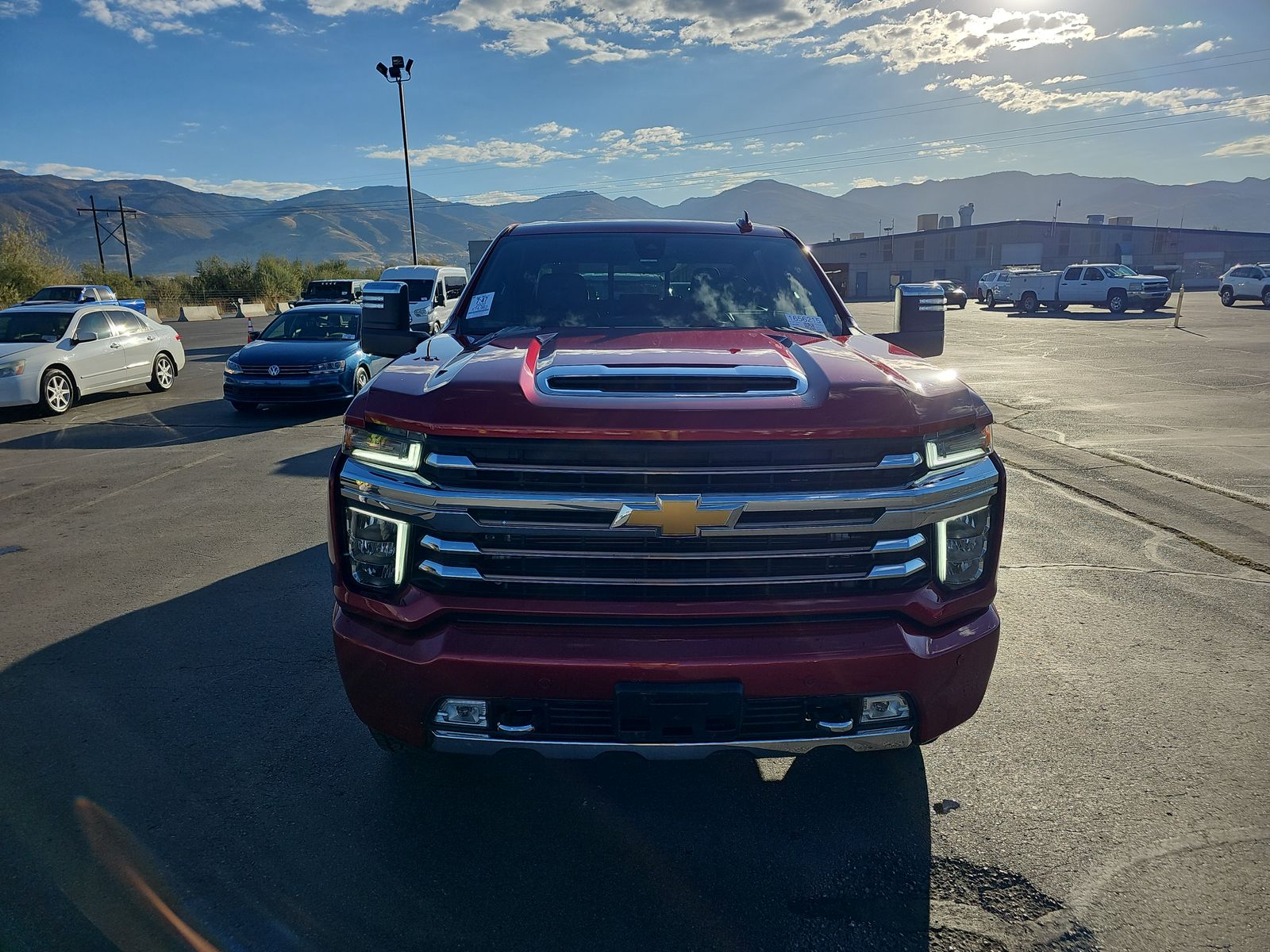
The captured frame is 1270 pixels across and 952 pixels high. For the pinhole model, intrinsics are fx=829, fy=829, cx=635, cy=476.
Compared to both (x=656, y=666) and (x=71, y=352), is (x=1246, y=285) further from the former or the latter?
(x=656, y=666)

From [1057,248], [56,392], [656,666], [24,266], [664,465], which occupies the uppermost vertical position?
[1057,248]

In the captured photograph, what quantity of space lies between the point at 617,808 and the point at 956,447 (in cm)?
165

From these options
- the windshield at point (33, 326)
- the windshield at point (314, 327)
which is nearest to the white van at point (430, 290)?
the windshield at point (314, 327)

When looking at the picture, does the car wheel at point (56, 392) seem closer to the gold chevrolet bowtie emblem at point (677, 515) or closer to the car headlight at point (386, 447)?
the car headlight at point (386, 447)

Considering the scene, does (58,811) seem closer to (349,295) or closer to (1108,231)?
(349,295)

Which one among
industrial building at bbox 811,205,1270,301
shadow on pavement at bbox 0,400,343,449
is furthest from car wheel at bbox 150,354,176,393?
industrial building at bbox 811,205,1270,301

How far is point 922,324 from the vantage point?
3771 mm

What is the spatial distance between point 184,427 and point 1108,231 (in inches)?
3089

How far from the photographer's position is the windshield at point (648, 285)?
3.63 m

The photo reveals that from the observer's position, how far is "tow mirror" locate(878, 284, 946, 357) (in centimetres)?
371

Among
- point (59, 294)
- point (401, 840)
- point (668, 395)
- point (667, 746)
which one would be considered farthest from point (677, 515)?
point (59, 294)

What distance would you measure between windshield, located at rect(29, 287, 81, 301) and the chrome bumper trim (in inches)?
1208

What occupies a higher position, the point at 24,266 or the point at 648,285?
the point at 24,266

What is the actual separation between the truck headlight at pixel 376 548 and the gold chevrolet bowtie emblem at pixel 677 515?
0.63 meters
